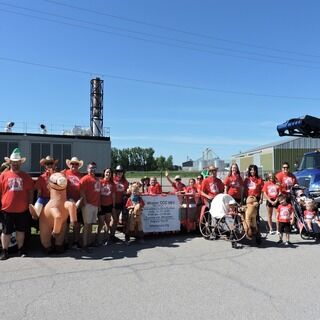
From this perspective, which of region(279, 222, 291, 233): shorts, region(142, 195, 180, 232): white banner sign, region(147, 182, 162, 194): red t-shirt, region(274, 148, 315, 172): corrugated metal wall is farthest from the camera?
region(274, 148, 315, 172): corrugated metal wall

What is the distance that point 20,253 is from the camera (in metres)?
7.74

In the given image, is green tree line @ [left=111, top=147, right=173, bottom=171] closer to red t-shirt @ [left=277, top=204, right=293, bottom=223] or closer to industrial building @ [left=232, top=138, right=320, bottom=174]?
industrial building @ [left=232, top=138, right=320, bottom=174]

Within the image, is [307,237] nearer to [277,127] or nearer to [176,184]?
[176,184]

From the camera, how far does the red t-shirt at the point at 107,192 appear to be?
8961 millimetres

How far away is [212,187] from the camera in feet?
32.8

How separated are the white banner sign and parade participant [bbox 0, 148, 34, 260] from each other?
9.71 feet

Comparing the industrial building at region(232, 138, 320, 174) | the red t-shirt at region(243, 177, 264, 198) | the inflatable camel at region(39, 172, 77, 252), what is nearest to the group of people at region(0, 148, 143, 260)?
the inflatable camel at region(39, 172, 77, 252)

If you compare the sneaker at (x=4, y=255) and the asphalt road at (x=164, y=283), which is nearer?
the asphalt road at (x=164, y=283)

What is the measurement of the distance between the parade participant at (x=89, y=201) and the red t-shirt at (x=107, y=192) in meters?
0.36

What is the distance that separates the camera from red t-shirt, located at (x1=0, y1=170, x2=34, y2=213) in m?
7.67

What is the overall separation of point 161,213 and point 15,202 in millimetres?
3701

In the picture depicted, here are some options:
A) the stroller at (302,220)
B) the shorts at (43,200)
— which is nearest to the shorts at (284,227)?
the stroller at (302,220)

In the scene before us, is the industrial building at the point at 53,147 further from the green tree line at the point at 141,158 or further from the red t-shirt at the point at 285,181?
the green tree line at the point at 141,158

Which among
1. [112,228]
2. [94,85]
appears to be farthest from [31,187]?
[94,85]
